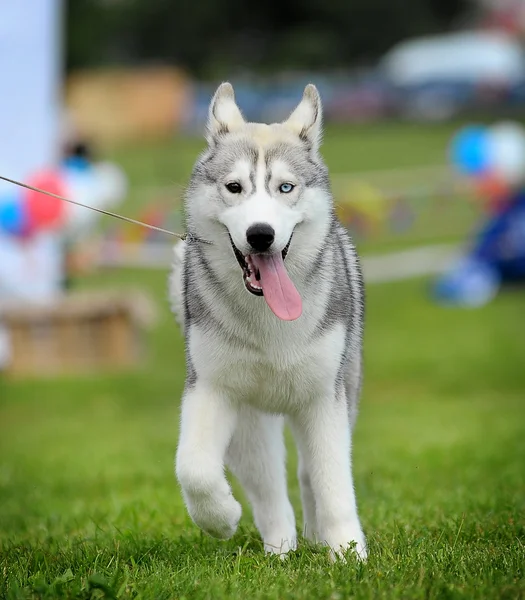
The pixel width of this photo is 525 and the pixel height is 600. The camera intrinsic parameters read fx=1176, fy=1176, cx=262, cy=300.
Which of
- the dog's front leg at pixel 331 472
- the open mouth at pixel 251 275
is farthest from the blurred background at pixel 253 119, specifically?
the dog's front leg at pixel 331 472

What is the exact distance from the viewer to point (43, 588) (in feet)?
11.9

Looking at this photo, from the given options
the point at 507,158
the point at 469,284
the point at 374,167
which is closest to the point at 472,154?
the point at 507,158

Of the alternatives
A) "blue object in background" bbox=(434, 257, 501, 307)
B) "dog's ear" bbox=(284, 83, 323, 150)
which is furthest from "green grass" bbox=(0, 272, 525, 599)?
"dog's ear" bbox=(284, 83, 323, 150)

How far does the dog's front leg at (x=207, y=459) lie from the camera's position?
407cm

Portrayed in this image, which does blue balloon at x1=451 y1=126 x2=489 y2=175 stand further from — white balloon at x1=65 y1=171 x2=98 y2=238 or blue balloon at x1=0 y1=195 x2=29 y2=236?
blue balloon at x1=0 y1=195 x2=29 y2=236

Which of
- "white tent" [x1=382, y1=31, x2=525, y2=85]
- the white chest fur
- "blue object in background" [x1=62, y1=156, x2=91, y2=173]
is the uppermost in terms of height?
"white tent" [x1=382, y1=31, x2=525, y2=85]

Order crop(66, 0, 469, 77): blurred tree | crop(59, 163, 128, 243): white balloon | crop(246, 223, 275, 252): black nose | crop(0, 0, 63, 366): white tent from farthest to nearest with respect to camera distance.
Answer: crop(66, 0, 469, 77): blurred tree
crop(59, 163, 128, 243): white balloon
crop(0, 0, 63, 366): white tent
crop(246, 223, 275, 252): black nose

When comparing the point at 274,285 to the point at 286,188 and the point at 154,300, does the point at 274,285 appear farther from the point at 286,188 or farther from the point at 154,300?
the point at 154,300

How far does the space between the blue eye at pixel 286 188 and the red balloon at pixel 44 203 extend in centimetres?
849

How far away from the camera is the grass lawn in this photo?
148 inches

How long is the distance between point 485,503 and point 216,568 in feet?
5.98

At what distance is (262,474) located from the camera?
4.57 meters

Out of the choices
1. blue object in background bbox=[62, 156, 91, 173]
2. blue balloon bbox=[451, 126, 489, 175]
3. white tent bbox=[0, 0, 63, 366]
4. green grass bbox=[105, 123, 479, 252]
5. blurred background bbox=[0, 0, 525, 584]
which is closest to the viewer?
blurred background bbox=[0, 0, 525, 584]

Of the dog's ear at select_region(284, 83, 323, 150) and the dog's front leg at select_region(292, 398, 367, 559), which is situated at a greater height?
the dog's ear at select_region(284, 83, 323, 150)
